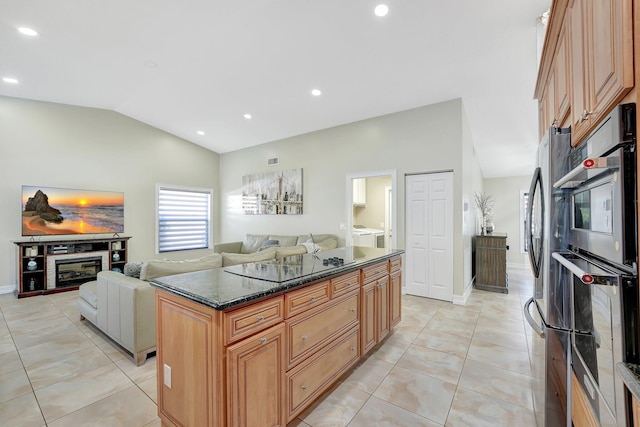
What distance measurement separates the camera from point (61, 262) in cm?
513

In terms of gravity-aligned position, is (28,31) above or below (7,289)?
above

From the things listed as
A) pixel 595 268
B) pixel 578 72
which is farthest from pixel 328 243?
pixel 595 268

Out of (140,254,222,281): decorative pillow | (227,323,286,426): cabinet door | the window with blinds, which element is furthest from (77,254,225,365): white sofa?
the window with blinds

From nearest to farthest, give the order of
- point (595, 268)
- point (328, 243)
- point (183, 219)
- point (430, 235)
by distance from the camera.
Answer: point (595, 268)
point (430, 235)
point (328, 243)
point (183, 219)

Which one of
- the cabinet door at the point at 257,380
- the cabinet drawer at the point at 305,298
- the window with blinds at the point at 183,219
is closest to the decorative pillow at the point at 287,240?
the window with blinds at the point at 183,219

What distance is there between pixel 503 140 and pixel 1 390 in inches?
295

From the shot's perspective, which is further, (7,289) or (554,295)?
(7,289)

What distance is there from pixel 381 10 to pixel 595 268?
282cm

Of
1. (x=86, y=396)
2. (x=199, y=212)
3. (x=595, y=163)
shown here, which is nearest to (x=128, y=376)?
(x=86, y=396)

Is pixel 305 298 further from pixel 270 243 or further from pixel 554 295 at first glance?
pixel 270 243

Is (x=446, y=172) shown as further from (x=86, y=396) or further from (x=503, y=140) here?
(x=86, y=396)

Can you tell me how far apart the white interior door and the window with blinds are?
224 inches

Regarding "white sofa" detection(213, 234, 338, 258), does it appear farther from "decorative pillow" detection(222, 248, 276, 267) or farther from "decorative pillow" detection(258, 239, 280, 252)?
"decorative pillow" detection(222, 248, 276, 267)

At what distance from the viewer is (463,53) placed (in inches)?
127
